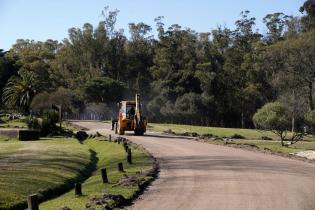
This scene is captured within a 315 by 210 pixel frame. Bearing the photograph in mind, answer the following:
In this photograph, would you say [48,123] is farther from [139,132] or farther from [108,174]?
[108,174]

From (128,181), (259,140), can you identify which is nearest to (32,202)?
(128,181)

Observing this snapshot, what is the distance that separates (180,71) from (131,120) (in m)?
49.2

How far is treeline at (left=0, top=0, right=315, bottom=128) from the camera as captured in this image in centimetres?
8056

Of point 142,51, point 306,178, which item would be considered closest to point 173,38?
point 142,51

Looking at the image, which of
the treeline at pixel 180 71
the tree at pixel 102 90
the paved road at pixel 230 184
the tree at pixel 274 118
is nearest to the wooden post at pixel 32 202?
the paved road at pixel 230 184

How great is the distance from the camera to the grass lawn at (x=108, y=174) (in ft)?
51.8

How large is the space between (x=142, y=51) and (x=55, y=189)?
99785 millimetres

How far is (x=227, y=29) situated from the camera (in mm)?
103812

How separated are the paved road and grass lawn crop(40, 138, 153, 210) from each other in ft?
2.83

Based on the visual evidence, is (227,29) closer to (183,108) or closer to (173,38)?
(173,38)

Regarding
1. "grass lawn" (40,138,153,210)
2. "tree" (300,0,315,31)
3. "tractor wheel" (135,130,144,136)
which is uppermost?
"tree" (300,0,315,31)

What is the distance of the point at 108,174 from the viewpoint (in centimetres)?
2216

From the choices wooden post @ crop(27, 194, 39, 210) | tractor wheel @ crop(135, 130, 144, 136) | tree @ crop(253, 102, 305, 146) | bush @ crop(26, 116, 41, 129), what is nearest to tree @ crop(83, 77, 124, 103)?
bush @ crop(26, 116, 41, 129)

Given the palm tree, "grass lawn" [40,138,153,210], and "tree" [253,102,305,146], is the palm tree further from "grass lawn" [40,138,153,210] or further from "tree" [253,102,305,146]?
"tree" [253,102,305,146]
